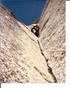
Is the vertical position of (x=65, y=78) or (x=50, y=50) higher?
(x=65, y=78)

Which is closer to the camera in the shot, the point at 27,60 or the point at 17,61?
the point at 17,61

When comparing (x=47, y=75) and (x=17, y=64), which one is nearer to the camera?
(x=17, y=64)

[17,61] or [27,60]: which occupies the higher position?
[17,61]

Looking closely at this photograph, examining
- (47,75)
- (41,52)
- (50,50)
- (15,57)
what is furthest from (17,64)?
(41,52)

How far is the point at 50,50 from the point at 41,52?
0.28 metres

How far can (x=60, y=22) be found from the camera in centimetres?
317

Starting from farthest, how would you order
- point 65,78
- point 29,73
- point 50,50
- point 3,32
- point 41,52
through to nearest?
point 41,52, point 50,50, point 3,32, point 29,73, point 65,78

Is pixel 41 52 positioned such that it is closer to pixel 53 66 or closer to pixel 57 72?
pixel 53 66

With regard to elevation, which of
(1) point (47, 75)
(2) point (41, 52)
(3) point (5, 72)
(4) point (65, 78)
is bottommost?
(2) point (41, 52)

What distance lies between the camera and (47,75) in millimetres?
2598

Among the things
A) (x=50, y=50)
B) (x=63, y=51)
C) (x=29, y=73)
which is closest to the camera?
(x=29, y=73)
